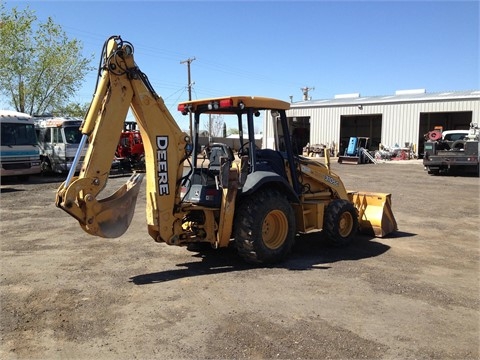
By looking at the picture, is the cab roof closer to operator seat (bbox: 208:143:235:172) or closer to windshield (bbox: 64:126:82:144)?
operator seat (bbox: 208:143:235:172)

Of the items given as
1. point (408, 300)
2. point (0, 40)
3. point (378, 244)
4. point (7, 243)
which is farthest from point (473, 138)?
point (0, 40)

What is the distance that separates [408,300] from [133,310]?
296 centimetres

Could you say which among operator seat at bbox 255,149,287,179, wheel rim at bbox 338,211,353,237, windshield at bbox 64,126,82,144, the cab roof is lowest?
wheel rim at bbox 338,211,353,237

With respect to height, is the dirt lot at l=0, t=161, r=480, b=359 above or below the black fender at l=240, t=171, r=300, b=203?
below

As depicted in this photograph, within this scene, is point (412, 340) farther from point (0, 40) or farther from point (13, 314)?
point (0, 40)

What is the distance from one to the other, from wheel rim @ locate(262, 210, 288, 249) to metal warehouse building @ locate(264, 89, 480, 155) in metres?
23.3

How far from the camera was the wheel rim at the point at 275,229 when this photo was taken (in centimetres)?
637

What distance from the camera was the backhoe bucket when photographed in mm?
5371

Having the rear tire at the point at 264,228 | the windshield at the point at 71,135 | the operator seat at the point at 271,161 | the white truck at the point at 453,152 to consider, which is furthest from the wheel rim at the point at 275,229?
the white truck at the point at 453,152

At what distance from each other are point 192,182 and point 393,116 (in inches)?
1256

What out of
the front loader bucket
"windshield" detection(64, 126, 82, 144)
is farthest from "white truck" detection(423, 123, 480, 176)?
"windshield" detection(64, 126, 82, 144)

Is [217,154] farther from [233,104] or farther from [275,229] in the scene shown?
[275,229]

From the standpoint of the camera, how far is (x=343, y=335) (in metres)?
4.12

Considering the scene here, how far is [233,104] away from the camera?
20.4 ft
